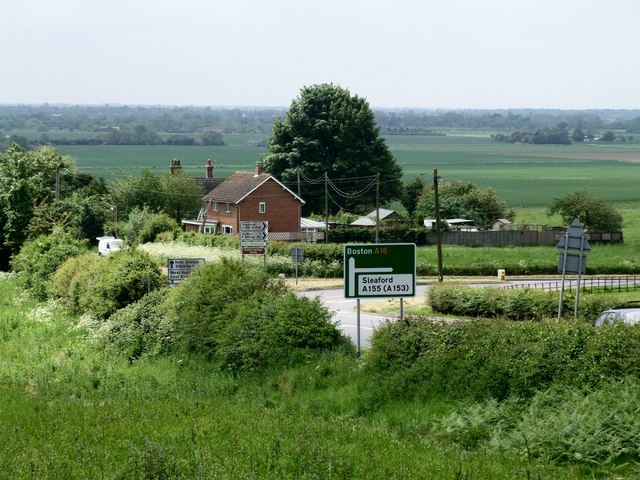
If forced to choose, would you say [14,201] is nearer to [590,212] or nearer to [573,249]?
[590,212]

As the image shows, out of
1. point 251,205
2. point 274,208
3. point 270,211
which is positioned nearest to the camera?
point 251,205

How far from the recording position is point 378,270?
2172cm

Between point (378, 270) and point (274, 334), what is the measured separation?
2522mm

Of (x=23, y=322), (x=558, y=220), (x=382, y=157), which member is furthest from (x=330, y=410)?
(x=558, y=220)

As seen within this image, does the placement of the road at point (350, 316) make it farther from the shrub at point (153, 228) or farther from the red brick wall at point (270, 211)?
the red brick wall at point (270, 211)

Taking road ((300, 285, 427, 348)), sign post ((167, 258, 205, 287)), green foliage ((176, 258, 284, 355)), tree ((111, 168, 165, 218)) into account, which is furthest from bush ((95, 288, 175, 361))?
tree ((111, 168, 165, 218))

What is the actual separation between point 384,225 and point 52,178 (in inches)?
1036

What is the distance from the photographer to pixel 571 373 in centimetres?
1695

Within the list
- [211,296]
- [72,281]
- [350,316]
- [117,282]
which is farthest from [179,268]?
[350,316]

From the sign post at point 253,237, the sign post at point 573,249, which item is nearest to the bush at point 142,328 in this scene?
the sign post at point 573,249

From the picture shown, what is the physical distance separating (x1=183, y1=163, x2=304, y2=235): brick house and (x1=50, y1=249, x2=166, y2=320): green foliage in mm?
45426

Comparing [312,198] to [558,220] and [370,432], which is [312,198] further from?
[370,432]

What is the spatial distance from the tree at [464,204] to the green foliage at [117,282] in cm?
6109

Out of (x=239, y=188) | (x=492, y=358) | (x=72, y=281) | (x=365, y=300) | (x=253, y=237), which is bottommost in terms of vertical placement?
(x=365, y=300)
